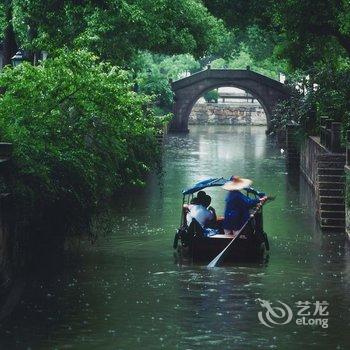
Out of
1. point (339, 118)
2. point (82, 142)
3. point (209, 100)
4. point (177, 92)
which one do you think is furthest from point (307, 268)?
point (209, 100)

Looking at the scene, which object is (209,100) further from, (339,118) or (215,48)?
(339,118)

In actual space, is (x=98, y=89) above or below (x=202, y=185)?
above

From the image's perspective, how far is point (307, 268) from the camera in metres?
22.4

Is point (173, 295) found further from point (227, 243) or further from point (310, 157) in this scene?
point (310, 157)

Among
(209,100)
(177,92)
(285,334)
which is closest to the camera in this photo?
(285,334)

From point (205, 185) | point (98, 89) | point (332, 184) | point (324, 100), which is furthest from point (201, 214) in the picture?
point (324, 100)

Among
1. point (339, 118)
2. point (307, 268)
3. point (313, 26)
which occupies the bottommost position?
point (307, 268)

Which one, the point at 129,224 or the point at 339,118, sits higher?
the point at 339,118

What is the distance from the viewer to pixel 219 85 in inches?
2916

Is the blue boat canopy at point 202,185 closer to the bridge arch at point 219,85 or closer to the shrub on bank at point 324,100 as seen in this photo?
the shrub on bank at point 324,100

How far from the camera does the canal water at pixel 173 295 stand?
16.3 metres

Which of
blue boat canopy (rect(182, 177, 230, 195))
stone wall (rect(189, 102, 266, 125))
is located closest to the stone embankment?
blue boat canopy (rect(182, 177, 230, 195))

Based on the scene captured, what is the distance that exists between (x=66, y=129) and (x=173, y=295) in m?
4.35

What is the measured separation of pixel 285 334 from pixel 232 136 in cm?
5323
